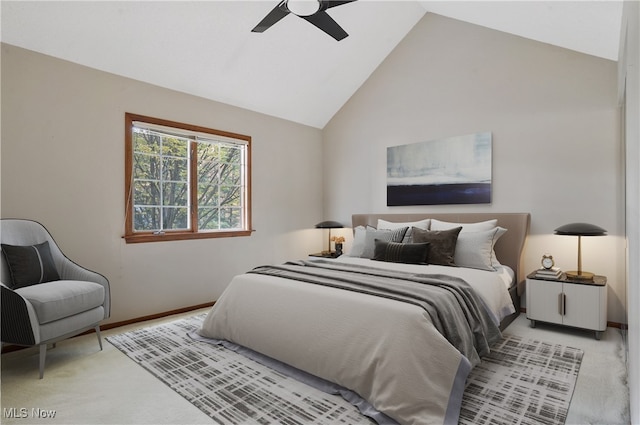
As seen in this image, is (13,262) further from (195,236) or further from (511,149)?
(511,149)

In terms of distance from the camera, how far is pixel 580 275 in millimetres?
3211

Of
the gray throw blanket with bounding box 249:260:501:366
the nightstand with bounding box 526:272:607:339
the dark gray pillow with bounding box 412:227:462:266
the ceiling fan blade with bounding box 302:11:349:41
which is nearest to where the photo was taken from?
the gray throw blanket with bounding box 249:260:501:366

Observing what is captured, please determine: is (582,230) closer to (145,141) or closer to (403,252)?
(403,252)

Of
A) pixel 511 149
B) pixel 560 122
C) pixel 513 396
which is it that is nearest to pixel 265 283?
pixel 513 396

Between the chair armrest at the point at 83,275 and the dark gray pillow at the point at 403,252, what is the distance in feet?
8.13

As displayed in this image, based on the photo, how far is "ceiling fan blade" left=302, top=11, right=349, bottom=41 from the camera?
2.53 m

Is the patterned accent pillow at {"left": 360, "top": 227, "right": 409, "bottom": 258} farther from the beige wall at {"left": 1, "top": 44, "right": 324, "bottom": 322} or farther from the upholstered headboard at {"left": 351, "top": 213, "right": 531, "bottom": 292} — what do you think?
the beige wall at {"left": 1, "top": 44, "right": 324, "bottom": 322}

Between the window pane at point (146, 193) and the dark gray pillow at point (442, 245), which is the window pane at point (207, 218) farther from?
the dark gray pillow at point (442, 245)

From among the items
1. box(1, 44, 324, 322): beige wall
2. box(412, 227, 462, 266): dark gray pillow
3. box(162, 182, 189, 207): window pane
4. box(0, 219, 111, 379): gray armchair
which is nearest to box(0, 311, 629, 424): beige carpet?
box(0, 219, 111, 379): gray armchair

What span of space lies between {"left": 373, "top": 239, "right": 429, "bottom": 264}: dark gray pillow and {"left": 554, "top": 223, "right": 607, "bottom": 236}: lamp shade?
121 cm

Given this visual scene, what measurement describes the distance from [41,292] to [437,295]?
2.68 m

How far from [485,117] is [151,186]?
12.5 ft

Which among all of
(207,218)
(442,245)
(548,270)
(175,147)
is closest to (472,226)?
(442,245)

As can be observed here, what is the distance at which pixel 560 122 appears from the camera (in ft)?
11.7
